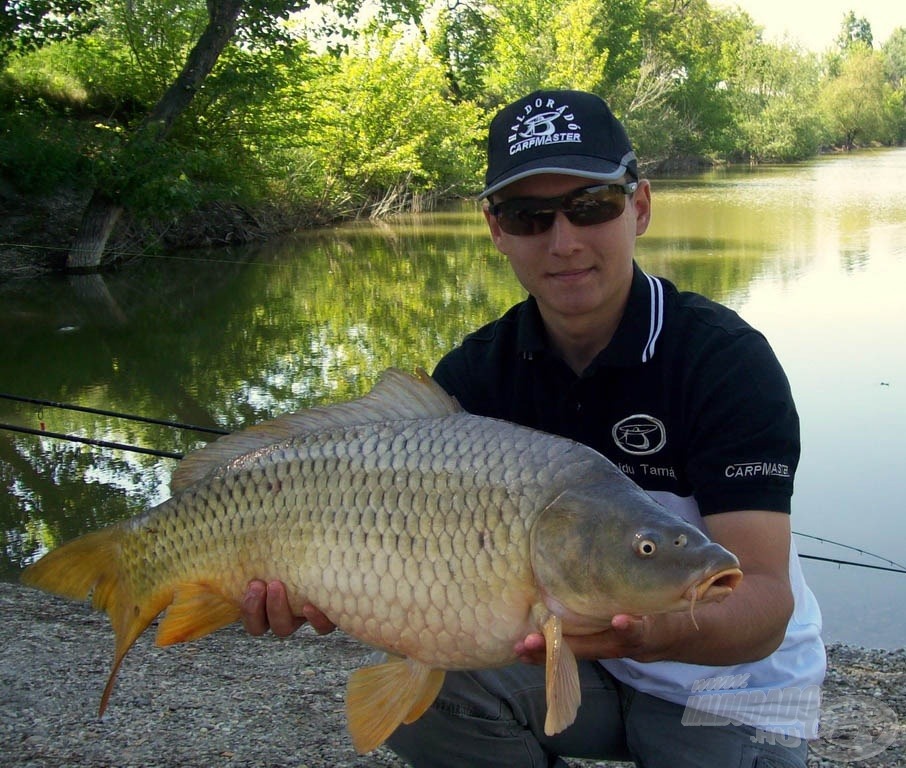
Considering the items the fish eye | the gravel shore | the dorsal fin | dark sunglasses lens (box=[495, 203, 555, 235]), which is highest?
dark sunglasses lens (box=[495, 203, 555, 235])

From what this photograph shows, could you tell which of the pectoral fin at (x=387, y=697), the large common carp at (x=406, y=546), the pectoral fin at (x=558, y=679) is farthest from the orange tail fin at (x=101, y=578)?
the pectoral fin at (x=558, y=679)

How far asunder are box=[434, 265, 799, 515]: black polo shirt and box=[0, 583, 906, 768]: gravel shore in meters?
0.74

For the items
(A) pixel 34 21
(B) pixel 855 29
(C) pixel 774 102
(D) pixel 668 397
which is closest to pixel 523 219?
(D) pixel 668 397

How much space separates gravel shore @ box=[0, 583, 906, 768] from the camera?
185 centimetres

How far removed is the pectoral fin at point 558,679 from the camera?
1042 millimetres

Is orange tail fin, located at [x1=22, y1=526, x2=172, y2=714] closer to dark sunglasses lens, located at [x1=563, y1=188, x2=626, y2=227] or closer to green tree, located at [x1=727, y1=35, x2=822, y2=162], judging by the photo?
dark sunglasses lens, located at [x1=563, y1=188, x2=626, y2=227]

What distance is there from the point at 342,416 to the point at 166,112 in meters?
10.3

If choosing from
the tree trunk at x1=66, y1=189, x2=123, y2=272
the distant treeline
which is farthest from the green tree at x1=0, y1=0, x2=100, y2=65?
the tree trunk at x1=66, y1=189, x2=123, y2=272

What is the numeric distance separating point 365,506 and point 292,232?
1470 centimetres

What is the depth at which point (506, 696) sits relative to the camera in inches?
58.2

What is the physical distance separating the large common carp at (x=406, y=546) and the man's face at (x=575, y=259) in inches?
12.7

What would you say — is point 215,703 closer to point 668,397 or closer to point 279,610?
point 279,610

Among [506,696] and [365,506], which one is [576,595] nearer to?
[365,506]

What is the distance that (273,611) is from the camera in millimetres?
1267
